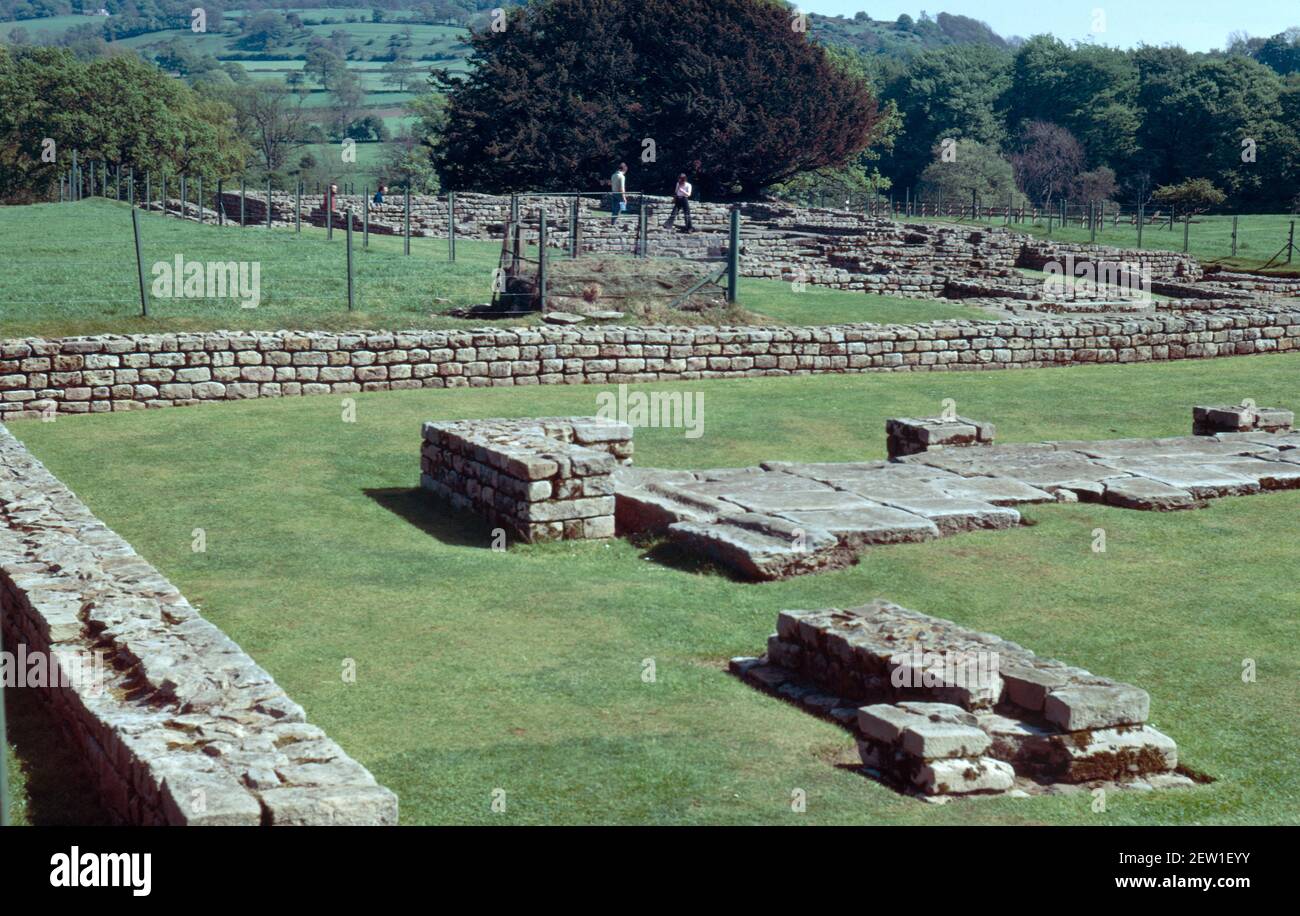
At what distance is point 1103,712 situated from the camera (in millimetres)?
5703

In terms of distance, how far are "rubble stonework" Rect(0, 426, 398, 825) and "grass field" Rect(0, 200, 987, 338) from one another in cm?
1146

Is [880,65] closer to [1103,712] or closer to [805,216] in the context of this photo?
[805,216]

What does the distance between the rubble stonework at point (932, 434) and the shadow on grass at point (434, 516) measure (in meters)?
4.18

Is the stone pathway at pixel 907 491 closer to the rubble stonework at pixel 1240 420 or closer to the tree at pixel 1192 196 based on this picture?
the rubble stonework at pixel 1240 420

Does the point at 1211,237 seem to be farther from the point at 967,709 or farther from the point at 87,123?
the point at 967,709

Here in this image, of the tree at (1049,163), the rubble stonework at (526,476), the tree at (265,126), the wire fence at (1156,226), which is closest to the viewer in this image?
the rubble stonework at (526,476)

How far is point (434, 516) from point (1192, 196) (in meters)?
58.1

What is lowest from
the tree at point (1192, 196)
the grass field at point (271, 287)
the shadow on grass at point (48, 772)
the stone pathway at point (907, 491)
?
the shadow on grass at point (48, 772)

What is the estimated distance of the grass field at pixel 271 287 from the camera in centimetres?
1845

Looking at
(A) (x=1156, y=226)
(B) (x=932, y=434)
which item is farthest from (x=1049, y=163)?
(B) (x=932, y=434)

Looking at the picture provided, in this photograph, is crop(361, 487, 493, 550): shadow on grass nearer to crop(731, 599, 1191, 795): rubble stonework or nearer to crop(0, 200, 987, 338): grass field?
crop(731, 599, 1191, 795): rubble stonework

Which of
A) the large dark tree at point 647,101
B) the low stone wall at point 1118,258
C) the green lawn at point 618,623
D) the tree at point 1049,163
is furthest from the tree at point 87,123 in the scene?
the green lawn at point 618,623

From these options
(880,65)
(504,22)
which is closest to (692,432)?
(504,22)

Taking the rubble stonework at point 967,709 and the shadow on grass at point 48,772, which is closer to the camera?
the shadow on grass at point 48,772
